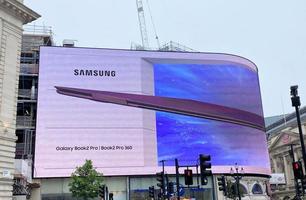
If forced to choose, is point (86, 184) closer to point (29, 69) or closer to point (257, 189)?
point (29, 69)

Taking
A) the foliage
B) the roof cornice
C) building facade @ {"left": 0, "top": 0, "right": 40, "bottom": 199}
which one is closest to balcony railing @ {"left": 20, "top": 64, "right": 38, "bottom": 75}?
the foliage

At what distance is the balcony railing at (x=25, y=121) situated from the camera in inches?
3073

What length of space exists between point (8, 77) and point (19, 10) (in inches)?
213

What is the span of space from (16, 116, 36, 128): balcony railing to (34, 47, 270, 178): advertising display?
2634 millimetres

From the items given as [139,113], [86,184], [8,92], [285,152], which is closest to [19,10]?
[8,92]

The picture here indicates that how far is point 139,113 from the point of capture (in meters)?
80.6

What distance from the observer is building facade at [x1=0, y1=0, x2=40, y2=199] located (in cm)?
3234

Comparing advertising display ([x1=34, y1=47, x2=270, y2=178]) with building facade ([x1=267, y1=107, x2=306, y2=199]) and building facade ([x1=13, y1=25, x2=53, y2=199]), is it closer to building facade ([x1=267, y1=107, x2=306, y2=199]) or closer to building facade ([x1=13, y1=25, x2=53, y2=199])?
building facade ([x1=13, y1=25, x2=53, y2=199])

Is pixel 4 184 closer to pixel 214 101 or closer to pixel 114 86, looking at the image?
pixel 114 86

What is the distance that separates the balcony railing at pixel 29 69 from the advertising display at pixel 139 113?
2.82 m

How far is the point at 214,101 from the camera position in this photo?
8669cm

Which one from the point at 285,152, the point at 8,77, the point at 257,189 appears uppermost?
the point at 285,152

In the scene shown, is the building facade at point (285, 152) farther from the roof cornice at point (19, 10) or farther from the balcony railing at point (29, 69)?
the roof cornice at point (19, 10)

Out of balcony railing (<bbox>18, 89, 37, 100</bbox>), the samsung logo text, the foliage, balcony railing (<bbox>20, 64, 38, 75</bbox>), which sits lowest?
the foliage
